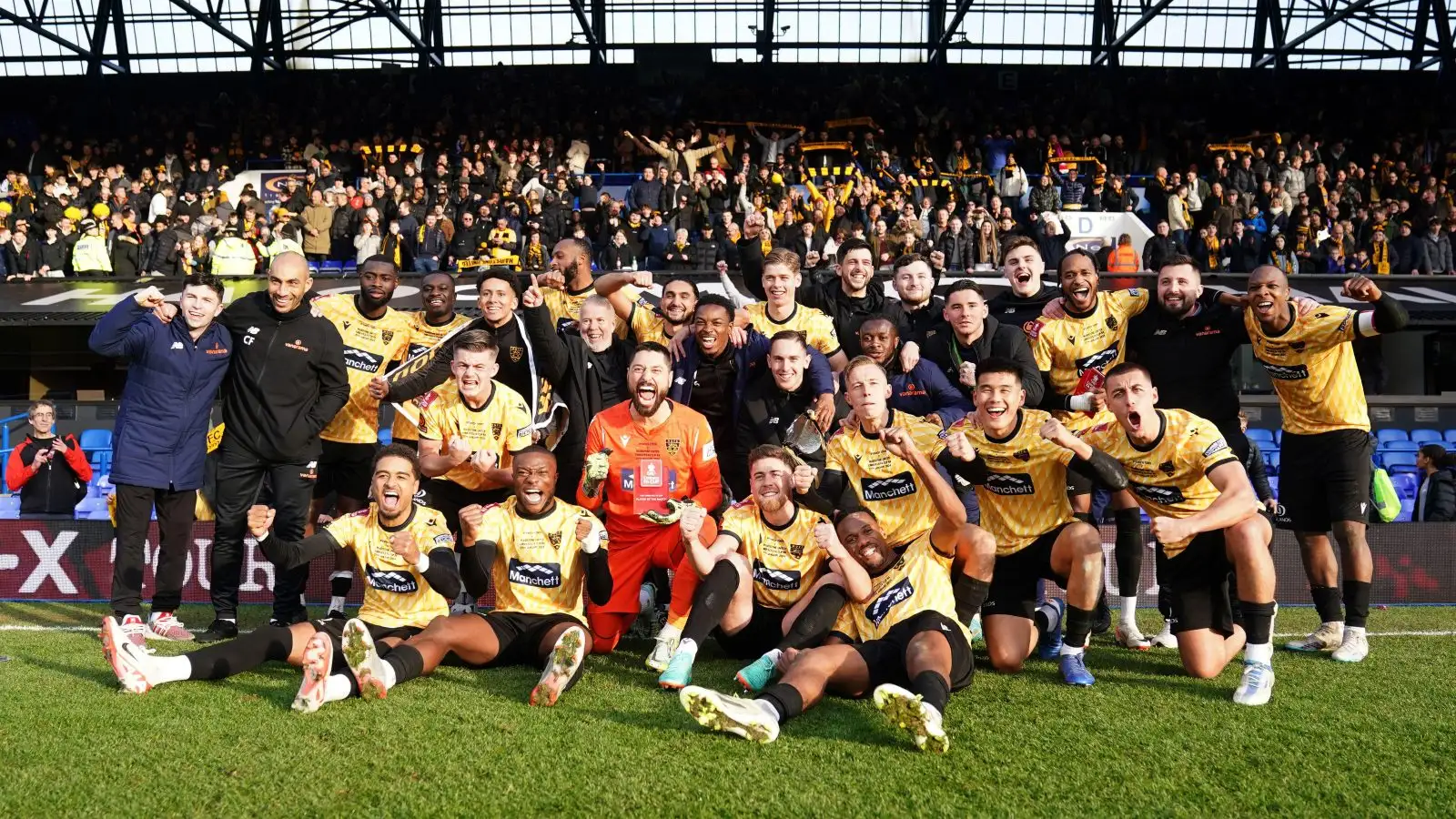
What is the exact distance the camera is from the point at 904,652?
15.4 feet

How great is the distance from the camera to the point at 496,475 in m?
6.16

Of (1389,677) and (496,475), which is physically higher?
(496,475)

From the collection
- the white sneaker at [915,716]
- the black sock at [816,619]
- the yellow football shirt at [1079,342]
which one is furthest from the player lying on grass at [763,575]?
the yellow football shirt at [1079,342]

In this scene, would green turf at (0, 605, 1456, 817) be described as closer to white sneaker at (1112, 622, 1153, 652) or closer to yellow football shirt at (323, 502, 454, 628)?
yellow football shirt at (323, 502, 454, 628)

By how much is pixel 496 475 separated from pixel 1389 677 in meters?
4.63

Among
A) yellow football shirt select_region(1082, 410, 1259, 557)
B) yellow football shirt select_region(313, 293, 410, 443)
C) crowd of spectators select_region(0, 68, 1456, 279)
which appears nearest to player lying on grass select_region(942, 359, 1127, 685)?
yellow football shirt select_region(1082, 410, 1259, 557)

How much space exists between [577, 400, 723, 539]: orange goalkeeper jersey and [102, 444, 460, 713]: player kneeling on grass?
932mm

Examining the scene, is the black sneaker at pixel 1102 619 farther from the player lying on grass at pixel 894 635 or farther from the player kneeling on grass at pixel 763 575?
the player kneeling on grass at pixel 763 575

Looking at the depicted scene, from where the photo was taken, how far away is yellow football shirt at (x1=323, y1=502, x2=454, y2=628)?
5.34 meters

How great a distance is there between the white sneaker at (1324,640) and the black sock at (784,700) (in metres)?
3.36

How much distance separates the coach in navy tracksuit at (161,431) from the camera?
6.29 m

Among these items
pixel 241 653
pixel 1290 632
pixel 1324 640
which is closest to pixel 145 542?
pixel 241 653

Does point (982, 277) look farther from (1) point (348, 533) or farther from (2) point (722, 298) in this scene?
(1) point (348, 533)

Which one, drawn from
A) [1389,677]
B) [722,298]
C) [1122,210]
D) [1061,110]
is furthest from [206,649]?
[1061,110]
